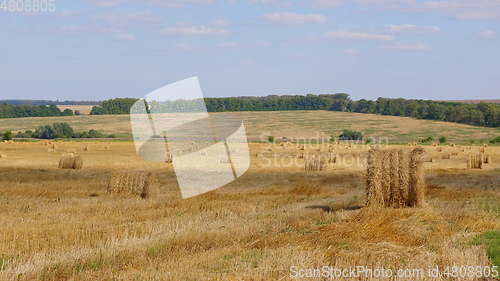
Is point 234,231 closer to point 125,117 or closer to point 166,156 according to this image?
point 166,156

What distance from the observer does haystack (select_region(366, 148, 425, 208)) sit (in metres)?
15.1

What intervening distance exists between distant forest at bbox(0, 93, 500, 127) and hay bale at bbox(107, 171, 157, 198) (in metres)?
88.5

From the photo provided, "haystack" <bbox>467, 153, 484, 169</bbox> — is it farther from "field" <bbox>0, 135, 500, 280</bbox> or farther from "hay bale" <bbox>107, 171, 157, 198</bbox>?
"hay bale" <bbox>107, 171, 157, 198</bbox>

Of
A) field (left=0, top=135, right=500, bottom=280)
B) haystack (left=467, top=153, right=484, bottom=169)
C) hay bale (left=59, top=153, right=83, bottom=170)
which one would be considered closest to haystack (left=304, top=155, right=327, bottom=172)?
haystack (left=467, top=153, right=484, bottom=169)

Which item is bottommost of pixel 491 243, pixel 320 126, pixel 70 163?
pixel 320 126

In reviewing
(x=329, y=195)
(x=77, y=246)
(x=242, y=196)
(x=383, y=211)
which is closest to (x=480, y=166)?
(x=329, y=195)

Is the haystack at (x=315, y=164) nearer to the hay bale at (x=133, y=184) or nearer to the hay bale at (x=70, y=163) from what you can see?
the hay bale at (x=70, y=163)

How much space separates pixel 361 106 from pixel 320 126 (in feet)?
85.5

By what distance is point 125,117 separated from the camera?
113375mm

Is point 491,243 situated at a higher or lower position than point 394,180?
Answer: lower

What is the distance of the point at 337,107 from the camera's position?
131375 millimetres

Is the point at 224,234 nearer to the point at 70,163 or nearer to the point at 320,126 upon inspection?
the point at 70,163

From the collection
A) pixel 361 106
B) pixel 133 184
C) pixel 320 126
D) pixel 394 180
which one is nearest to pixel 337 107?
pixel 361 106

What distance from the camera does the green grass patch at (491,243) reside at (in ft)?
30.2
